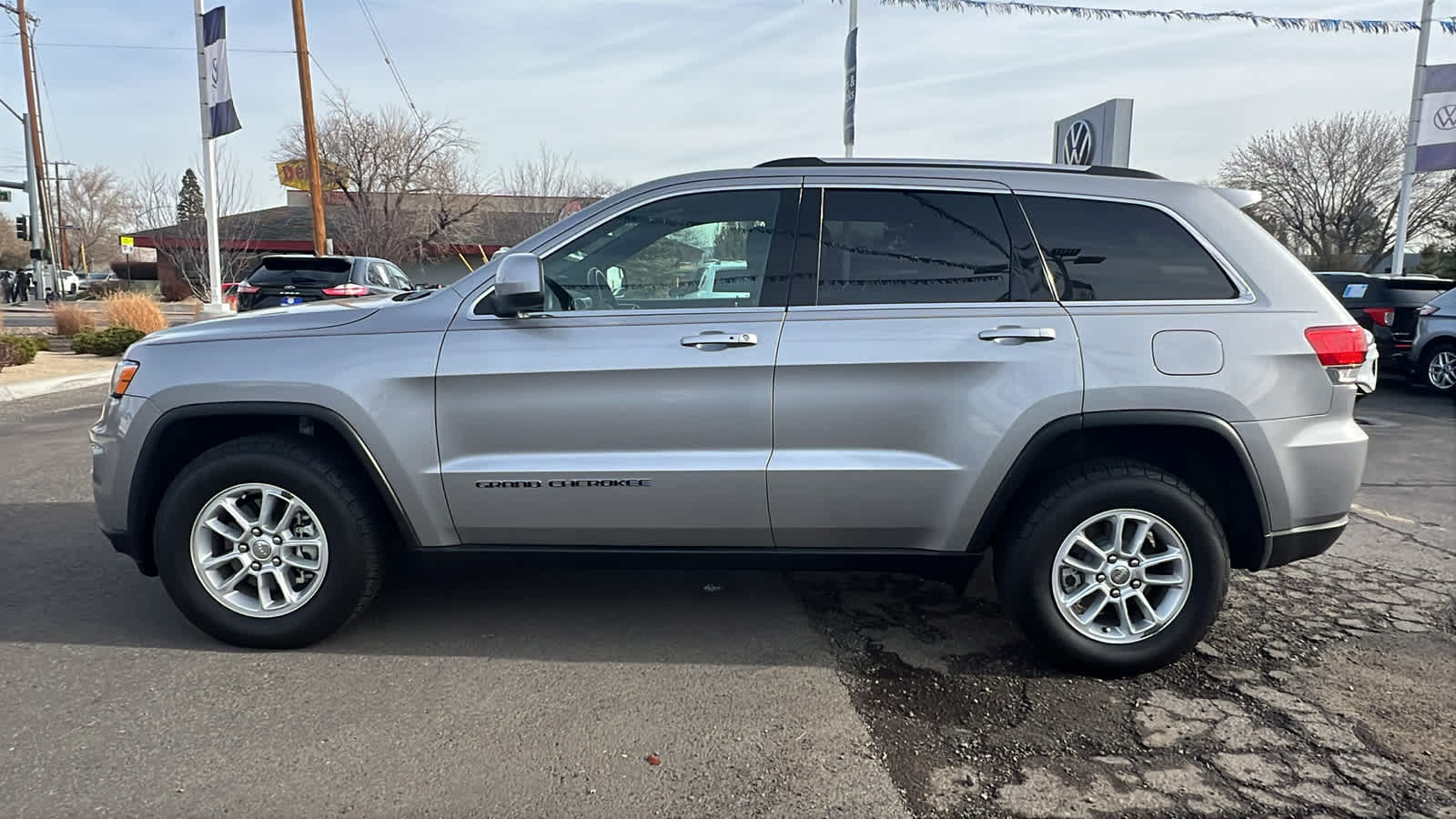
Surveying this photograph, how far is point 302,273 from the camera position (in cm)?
1227

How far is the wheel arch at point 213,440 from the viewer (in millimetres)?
3549

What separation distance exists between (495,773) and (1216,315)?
2958mm

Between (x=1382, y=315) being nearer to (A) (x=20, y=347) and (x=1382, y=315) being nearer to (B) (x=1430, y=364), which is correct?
(B) (x=1430, y=364)

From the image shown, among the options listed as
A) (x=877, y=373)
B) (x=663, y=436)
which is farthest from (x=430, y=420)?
(x=877, y=373)

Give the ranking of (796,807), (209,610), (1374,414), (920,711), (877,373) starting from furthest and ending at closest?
1. (1374,414)
2. (209,610)
3. (877,373)
4. (920,711)
5. (796,807)

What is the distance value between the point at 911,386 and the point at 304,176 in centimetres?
3488

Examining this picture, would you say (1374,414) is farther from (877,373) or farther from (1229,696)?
(877,373)

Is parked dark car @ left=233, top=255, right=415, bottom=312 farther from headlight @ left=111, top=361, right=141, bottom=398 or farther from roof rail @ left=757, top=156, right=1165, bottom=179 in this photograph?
roof rail @ left=757, top=156, right=1165, bottom=179

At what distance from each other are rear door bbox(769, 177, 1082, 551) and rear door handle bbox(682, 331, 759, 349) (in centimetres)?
13

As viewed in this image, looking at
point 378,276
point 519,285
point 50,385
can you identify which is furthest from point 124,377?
point 378,276

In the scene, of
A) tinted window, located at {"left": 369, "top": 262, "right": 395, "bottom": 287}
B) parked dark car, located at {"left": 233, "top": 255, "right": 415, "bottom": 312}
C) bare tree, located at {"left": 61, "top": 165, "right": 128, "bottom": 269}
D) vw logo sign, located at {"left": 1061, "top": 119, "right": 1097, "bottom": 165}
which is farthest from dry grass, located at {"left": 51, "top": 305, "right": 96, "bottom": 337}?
bare tree, located at {"left": 61, "top": 165, "right": 128, "bottom": 269}

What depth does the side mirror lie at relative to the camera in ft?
11.1

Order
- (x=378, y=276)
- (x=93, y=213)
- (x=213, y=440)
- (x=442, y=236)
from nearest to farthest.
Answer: (x=213, y=440)
(x=378, y=276)
(x=442, y=236)
(x=93, y=213)

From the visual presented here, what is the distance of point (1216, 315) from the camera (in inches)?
136
